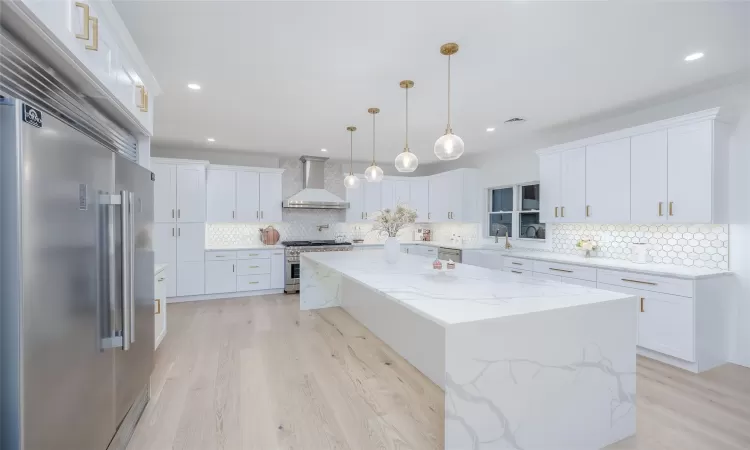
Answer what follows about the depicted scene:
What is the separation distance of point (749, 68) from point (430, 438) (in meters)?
3.77

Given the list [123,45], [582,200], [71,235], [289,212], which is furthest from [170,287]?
[582,200]

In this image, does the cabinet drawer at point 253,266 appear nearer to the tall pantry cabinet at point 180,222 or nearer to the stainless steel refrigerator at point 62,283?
the tall pantry cabinet at point 180,222

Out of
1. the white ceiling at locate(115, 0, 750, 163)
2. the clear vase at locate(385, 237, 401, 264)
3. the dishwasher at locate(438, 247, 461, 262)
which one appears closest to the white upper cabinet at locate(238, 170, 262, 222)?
the white ceiling at locate(115, 0, 750, 163)

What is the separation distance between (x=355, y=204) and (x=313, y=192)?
3.00 feet

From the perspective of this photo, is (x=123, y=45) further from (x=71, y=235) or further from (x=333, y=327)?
(x=333, y=327)

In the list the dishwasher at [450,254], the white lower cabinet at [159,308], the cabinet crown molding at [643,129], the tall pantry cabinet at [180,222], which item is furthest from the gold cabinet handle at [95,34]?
the dishwasher at [450,254]

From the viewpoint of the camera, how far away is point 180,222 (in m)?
5.34

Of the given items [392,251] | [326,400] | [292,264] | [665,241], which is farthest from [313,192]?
[665,241]

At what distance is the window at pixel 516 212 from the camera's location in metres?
5.38

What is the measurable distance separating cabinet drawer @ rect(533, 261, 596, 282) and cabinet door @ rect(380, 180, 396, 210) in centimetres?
333

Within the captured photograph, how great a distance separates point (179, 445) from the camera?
1.97 meters

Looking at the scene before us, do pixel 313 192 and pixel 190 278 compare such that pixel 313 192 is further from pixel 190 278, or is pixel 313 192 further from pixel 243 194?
pixel 190 278

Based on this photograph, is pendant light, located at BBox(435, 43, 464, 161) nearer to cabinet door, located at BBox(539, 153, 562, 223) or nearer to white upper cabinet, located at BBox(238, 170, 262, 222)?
cabinet door, located at BBox(539, 153, 562, 223)

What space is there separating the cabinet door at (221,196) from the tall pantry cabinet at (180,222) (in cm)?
24
